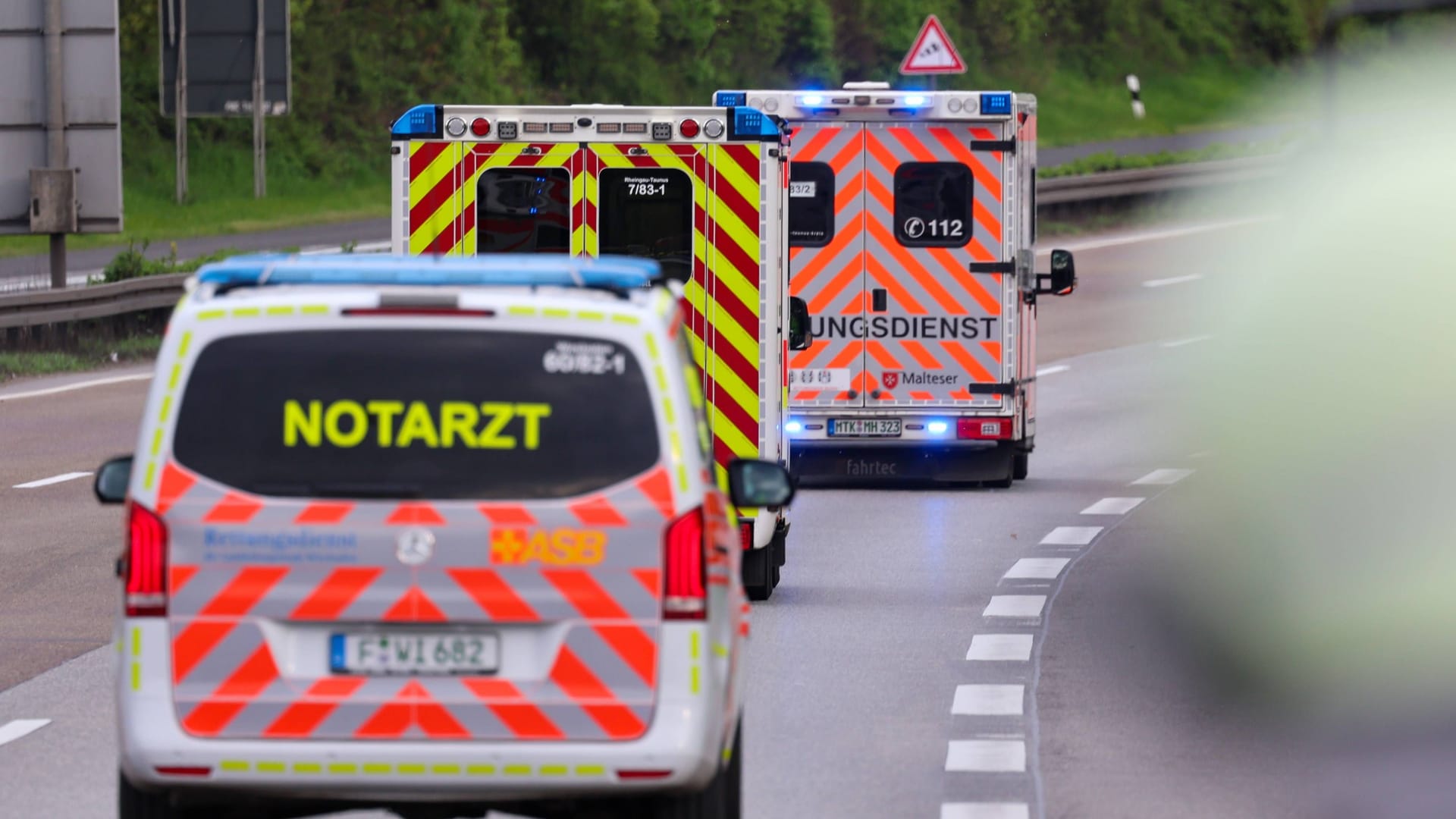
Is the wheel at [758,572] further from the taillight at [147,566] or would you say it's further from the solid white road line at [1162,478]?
the taillight at [147,566]

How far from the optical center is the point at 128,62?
49281 mm

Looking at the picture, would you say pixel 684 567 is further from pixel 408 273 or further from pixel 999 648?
pixel 999 648

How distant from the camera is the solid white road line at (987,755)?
9.71m

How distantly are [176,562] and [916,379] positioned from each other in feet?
42.7

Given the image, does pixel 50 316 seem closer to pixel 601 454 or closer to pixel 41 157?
pixel 41 157

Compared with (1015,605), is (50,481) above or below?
below

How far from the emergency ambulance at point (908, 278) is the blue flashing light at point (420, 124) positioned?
5.49m

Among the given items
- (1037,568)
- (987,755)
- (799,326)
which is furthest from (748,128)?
(987,755)

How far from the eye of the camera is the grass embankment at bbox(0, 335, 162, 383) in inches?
1021

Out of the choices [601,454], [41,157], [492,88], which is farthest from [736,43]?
[601,454]

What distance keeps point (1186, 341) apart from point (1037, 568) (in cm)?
1627

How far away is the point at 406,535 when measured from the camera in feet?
23.6

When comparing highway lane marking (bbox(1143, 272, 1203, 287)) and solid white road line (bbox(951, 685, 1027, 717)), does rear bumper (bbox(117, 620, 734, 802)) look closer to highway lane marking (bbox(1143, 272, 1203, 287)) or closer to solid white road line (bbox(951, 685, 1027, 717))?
solid white road line (bbox(951, 685, 1027, 717))

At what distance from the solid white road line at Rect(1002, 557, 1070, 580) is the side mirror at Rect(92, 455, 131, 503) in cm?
779
